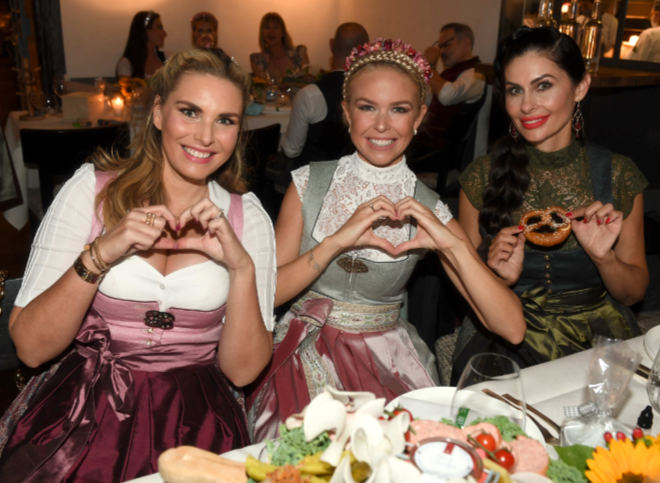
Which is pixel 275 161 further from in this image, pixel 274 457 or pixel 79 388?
pixel 274 457

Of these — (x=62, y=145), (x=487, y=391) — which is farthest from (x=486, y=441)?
(x=62, y=145)

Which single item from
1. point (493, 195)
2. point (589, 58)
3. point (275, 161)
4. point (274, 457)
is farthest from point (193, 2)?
point (274, 457)

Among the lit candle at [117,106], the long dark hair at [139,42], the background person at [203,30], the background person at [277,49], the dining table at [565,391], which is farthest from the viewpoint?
the background person at [277,49]

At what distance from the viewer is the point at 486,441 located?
873 millimetres

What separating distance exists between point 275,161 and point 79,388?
3.13m

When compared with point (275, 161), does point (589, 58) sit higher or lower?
higher

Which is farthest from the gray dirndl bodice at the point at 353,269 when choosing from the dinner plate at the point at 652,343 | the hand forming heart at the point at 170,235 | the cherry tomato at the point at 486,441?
the cherry tomato at the point at 486,441

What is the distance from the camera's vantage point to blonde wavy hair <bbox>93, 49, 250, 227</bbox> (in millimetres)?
1726

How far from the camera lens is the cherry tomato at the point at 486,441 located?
87 cm

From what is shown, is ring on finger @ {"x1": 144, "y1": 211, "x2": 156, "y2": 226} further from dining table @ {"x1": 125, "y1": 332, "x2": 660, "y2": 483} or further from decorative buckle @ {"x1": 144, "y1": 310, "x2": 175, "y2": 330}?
dining table @ {"x1": 125, "y1": 332, "x2": 660, "y2": 483}

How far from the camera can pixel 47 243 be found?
1.63m

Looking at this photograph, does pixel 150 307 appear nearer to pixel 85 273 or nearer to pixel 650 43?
pixel 85 273

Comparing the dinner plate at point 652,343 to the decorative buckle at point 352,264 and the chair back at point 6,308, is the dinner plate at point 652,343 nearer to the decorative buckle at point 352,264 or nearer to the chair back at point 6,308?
the decorative buckle at point 352,264

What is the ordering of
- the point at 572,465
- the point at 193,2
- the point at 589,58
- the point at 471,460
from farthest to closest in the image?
the point at 193,2, the point at 589,58, the point at 572,465, the point at 471,460
